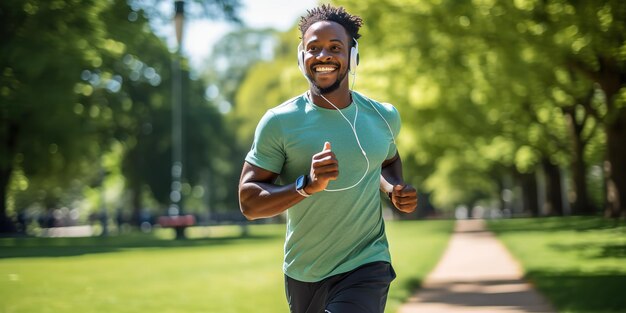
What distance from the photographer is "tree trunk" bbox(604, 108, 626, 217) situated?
23594 mm

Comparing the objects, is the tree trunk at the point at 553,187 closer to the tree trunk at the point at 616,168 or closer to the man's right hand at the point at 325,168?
the tree trunk at the point at 616,168

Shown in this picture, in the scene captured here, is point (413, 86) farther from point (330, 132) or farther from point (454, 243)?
point (330, 132)

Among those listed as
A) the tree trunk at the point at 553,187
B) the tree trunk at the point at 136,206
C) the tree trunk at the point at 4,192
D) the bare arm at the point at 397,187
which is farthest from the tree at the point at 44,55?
the tree trunk at the point at 136,206

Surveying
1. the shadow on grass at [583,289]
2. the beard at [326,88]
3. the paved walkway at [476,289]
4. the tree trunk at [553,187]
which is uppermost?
the beard at [326,88]

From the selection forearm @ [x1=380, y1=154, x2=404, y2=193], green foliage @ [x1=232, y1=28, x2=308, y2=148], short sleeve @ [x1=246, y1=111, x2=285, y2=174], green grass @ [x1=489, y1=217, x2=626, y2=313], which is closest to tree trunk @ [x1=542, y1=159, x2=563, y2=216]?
green grass @ [x1=489, y1=217, x2=626, y2=313]

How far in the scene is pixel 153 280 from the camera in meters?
15.9

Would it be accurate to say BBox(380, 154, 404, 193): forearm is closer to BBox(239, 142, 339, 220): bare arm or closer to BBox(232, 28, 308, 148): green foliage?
BBox(239, 142, 339, 220): bare arm

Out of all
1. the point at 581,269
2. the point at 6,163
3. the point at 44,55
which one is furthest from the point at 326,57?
the point at 6,163

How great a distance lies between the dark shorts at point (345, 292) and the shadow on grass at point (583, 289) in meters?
6.84

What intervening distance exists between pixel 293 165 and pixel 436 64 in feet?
58.8

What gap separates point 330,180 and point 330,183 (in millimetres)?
91

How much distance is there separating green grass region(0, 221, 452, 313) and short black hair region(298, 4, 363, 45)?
7.28m

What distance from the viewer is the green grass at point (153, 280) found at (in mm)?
11883

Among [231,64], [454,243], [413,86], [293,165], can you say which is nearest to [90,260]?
[413,86]
